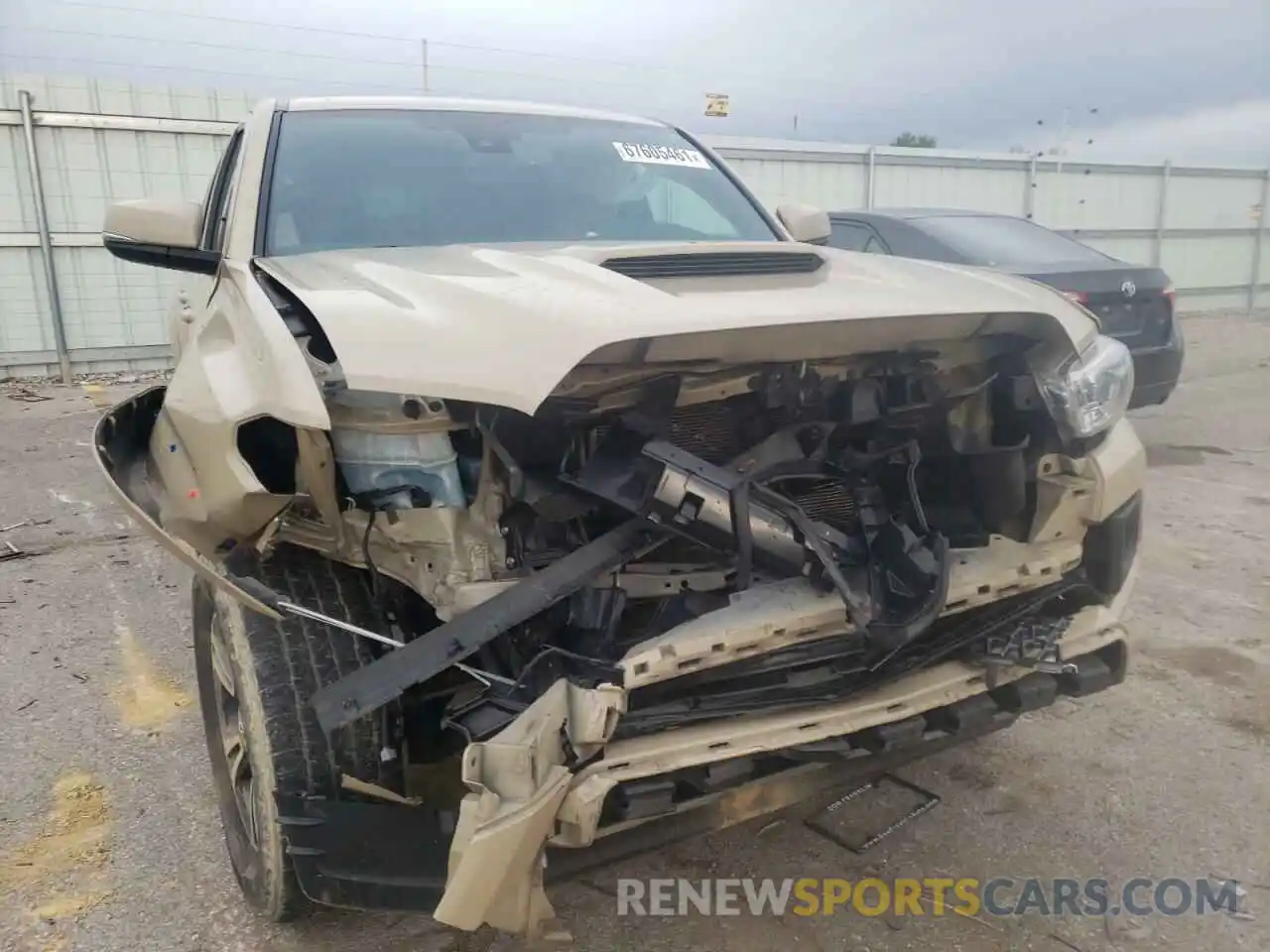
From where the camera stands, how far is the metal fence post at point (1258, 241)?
18.3 meters

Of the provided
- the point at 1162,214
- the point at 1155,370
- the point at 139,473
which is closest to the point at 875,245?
the point at 1155,370

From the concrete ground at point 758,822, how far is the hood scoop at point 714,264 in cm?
147

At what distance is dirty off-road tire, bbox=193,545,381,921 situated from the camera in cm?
195

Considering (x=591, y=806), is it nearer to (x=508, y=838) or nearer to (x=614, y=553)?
(x=508, y=838)

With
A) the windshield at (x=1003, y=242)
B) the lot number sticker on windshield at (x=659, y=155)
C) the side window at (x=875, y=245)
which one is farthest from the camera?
the side window at (x=875, y=245)

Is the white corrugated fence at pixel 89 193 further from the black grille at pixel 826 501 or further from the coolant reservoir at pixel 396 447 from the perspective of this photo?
the black grille at pixel 826 501

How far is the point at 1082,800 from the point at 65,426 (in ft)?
27.1

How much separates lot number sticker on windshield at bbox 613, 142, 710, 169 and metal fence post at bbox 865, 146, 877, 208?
11.2 metres

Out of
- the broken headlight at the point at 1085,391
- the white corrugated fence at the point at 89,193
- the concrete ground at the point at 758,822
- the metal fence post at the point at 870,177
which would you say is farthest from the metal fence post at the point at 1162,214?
the broken headlight at the point at 1085,391

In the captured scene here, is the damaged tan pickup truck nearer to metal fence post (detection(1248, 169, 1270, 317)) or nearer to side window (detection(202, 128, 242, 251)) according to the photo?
side window (detection(202, 128, 242, 251))

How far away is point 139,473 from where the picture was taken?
2.62 m

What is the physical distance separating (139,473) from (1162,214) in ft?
60.7

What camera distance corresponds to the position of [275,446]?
6.48 ft

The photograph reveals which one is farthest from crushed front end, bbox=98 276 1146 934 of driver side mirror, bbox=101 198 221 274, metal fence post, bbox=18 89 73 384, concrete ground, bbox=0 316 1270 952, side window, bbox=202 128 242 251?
metal fence post, bbox=18 89 73 384
